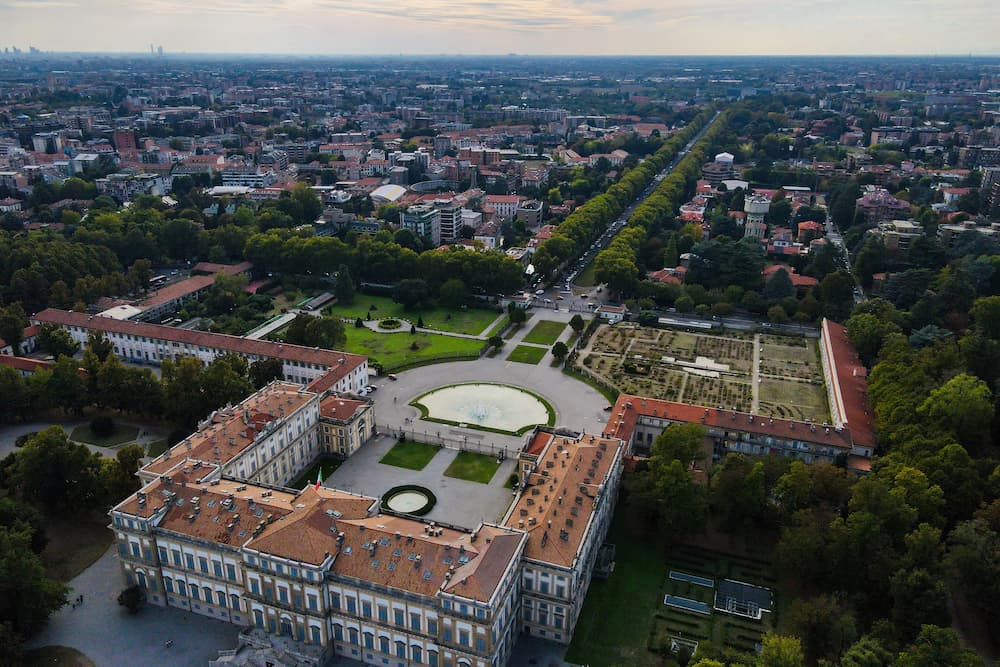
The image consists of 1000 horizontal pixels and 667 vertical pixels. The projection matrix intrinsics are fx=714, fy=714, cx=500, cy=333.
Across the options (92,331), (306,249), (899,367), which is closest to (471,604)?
(899,367)

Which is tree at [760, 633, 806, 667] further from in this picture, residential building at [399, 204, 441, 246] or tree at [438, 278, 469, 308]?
residential building at [399, 204, 441, 246]

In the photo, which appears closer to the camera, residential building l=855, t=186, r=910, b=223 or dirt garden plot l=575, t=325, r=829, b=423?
dirt garden plot l=575, t=325, r=829, b=423

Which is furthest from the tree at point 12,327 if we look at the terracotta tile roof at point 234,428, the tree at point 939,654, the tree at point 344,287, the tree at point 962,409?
the tree at point 962,409

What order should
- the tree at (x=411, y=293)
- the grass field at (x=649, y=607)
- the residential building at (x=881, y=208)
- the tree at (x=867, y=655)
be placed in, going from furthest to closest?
the residential building at (x=881, y=208) → the tree at (x=411, y=293) → the grass field at (x=649, y=607) → the tree at (x=867, y=655)

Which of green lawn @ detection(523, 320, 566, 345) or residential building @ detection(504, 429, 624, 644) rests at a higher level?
residential building @ detection(504, 429, 624, 644)

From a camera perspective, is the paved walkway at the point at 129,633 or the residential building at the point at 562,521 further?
the residential building at the point at 562,521

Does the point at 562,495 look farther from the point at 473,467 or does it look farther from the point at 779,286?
the point at 779,286

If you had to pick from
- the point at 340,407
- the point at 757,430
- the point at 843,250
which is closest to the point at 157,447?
the point at 340,407

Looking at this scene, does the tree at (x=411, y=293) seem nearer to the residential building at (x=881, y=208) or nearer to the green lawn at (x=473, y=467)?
the green lawn at (x=473, y=467)

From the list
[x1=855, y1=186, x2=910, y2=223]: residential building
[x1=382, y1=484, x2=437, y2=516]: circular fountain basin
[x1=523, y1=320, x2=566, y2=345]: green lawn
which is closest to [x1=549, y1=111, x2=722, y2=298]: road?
[x1=523, y1=320, x2=566, y2=345]: green lawn
